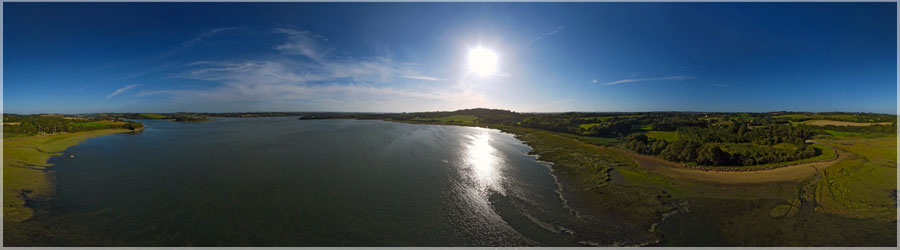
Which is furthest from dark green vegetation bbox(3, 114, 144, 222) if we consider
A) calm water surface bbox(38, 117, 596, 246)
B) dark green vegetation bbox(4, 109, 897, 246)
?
dark green vegetation bbox(4, 109, 897, 246)

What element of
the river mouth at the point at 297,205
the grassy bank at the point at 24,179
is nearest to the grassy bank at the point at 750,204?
the river mouth at the point at 297,205

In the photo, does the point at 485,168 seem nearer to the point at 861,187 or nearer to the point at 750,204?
the point at 750,204

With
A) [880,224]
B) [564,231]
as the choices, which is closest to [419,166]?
[564,231]

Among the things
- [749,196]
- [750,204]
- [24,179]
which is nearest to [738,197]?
[749,196]

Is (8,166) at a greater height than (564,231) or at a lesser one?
greater

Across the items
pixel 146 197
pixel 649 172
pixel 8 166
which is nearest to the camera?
pixel 146 197

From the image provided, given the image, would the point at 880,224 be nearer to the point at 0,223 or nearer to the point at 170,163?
the point at 0,223

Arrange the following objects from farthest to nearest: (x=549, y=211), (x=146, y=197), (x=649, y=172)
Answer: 1. (x=649, y=172)
2. (x=146, y=197)
3. (x=549, y=211)

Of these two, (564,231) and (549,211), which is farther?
(549,211)
